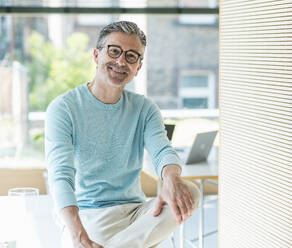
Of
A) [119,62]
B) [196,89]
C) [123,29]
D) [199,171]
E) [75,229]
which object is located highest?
[123,29]

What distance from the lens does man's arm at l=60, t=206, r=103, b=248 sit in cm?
180

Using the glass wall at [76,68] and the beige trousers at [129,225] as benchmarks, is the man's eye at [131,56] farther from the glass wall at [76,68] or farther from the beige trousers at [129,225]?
the glass wall at [76,68]

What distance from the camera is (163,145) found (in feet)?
7.32

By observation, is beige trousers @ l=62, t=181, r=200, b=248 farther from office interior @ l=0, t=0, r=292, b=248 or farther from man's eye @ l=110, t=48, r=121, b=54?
office interior @ l=0, t=0, r=292, b=248

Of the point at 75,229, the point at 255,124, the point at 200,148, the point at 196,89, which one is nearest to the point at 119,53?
the point at 255,124

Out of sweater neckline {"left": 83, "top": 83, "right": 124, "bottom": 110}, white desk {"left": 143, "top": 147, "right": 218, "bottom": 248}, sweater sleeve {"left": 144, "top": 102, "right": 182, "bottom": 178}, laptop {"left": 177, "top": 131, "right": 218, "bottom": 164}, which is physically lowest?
white desk {"left": 143, "top": 147, "right": 218, "bottom": 248}

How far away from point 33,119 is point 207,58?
182 cm

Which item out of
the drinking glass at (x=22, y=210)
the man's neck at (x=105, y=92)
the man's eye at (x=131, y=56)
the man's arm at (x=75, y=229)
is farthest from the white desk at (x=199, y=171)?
the drinking glass at (x=22, y=210)

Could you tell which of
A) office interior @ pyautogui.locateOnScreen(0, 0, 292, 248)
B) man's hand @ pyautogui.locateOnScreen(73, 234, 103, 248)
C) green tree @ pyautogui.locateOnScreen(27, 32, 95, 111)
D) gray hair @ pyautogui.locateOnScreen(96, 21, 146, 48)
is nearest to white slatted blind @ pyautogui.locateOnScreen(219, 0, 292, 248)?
gray hair @ pyautogui.locateOnScreen(96, 21, 146, 48)

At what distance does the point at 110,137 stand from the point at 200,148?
1.44 meters

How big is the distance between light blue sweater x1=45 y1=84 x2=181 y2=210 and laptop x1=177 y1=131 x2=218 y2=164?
122 cm

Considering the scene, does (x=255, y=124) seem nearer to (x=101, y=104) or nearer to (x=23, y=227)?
(x=101, y=104)

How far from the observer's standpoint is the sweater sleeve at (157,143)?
215 centimetres

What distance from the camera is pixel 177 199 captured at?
1867 millimetres
